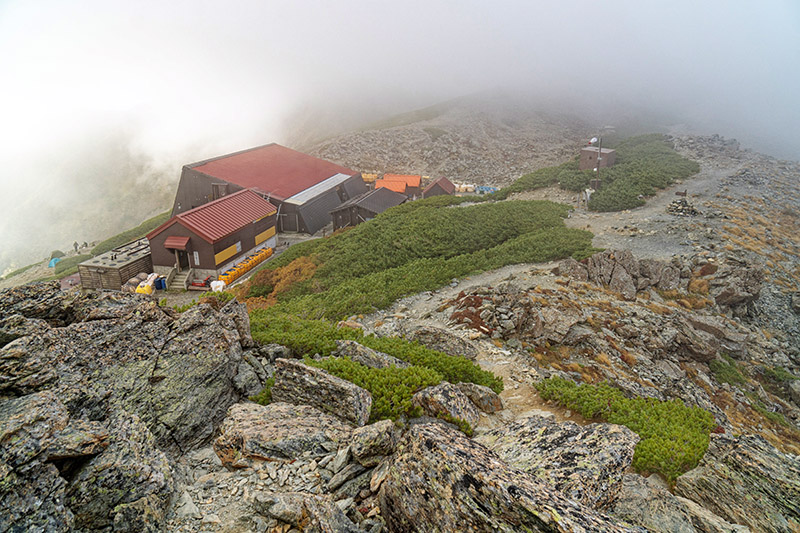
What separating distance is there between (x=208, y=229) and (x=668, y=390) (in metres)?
31.7

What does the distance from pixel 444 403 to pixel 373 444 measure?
2693 mm

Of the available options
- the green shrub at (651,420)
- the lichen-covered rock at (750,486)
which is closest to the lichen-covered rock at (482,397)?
A: the green shrub at (651,420)

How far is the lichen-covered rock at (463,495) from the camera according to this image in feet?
15.2

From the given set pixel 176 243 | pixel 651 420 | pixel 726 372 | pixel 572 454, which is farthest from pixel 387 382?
pixel 176 243

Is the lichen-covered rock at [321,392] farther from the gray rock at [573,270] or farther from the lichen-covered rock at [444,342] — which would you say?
the gray rock at [573,270]

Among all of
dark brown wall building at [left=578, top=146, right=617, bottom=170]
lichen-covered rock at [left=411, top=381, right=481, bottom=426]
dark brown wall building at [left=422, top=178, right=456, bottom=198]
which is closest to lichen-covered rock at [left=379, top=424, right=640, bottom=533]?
lichen-covered rock at [left=411, top=381, right=481, bottom=426]

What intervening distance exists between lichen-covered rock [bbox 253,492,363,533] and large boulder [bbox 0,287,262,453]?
10.4 ft

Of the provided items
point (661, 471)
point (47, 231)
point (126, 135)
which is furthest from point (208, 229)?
point (126, 135)

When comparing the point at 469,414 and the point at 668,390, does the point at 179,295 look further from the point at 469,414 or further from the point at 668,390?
the point at 668,390

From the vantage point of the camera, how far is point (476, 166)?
254 ft

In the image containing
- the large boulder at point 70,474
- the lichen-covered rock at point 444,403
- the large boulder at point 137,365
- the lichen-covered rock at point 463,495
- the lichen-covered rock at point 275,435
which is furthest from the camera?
the lichen-covered rock at point 444,403

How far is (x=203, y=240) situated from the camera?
3325cm

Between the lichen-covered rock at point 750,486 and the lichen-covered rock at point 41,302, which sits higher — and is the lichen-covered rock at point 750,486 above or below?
below

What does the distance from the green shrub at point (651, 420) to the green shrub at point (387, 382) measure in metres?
3.80
